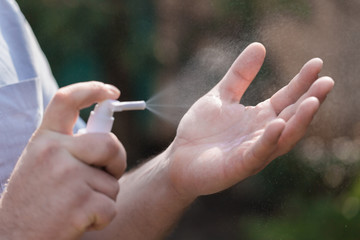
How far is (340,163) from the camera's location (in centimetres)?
261

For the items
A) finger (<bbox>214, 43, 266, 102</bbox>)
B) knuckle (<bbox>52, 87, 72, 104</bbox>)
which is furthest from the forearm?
knuckle (<bbox>52, 87, 72, 104</bbox>)

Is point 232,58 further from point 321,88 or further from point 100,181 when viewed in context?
point 100,181

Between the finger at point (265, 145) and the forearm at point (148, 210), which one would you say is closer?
the finger at point (265, 145)

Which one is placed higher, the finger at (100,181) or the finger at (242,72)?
the finger at (242,72)

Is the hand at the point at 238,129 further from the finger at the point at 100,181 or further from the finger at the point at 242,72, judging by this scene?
the finger at the point at 100,181

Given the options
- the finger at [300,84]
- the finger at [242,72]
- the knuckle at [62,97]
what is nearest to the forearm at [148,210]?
the finger at [242,72]

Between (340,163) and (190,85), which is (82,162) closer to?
(190,85)

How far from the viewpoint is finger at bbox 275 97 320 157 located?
0.93m

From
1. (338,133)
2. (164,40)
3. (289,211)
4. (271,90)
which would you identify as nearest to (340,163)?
(338,133)

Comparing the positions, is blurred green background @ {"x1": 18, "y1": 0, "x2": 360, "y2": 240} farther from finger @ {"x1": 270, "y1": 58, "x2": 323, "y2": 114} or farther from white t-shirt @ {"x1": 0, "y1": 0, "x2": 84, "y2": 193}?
finger @ {"x1": 270, "y1": 58, "x2": 323, "y2": 114}

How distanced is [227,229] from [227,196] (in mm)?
215

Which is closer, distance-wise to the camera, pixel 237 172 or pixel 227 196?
pixel 237 172

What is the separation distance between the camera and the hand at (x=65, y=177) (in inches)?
34.3

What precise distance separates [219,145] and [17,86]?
2.09ft
